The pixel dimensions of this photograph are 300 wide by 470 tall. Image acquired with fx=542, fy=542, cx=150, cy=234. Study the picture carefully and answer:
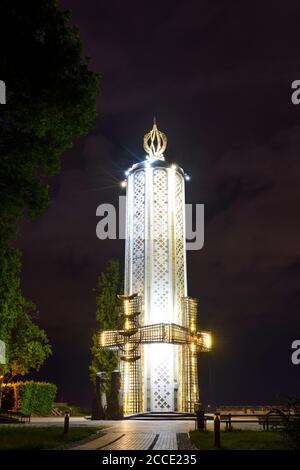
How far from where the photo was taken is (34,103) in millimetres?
17062

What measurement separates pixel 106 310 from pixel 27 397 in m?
8.58

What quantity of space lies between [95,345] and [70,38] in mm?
28065

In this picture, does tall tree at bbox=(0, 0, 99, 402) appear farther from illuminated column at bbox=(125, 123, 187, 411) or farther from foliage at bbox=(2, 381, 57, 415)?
foliage at bbox=(2, 381, 57, 415)

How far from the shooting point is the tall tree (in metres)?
16.6

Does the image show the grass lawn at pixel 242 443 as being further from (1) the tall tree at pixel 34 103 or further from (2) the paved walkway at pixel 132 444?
(1) the tall tree at pixel 34 103

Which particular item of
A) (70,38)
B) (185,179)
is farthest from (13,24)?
(185,179)

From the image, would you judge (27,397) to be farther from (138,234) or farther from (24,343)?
(138,234)

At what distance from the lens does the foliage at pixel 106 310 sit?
4091cm

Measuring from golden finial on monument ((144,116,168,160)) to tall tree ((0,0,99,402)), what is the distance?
79.2ft

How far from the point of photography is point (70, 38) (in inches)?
696

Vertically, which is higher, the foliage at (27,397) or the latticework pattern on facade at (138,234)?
the latticework pattern on facade at (138,234)

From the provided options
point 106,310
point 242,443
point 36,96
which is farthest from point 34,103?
point 106,310

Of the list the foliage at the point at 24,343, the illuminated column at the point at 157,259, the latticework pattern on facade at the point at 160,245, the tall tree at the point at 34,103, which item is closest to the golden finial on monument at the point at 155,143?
the illuminated column at the point at 157,259

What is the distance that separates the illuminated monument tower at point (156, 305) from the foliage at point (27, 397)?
5.61 meters
